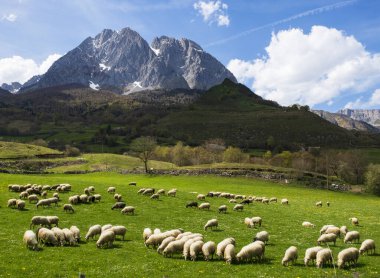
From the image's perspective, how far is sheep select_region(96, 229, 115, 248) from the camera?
92.2 ft

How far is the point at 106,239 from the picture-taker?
28.2 meters

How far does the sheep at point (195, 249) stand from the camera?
25408 mm

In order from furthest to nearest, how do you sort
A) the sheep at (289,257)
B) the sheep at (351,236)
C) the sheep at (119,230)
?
the sheep at (351,236) < the sheep at (119,230) < the sheep at (289,257)

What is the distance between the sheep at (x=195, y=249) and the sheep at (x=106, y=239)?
635 centimetres

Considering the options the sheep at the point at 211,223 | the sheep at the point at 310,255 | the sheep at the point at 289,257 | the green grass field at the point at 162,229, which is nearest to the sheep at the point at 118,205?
the green grass field at the point at 162,229

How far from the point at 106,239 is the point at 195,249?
6.79 meters

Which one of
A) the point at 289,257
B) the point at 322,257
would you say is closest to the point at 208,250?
the point at 289,257

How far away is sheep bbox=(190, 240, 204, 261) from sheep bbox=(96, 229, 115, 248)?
20.8 ft

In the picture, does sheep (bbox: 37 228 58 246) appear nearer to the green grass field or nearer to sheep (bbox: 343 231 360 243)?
the green grass field

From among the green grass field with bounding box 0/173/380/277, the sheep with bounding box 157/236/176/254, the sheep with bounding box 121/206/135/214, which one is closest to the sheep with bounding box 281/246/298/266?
the green grass field with bounding box 0/173/380/277

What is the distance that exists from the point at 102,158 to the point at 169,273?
163 metres

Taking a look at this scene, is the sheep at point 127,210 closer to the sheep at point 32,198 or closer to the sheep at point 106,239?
the sheep at point 32,198

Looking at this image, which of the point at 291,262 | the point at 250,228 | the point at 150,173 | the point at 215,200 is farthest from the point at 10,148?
the point at 291,262

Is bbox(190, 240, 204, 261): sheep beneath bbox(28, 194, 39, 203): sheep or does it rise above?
beneath
